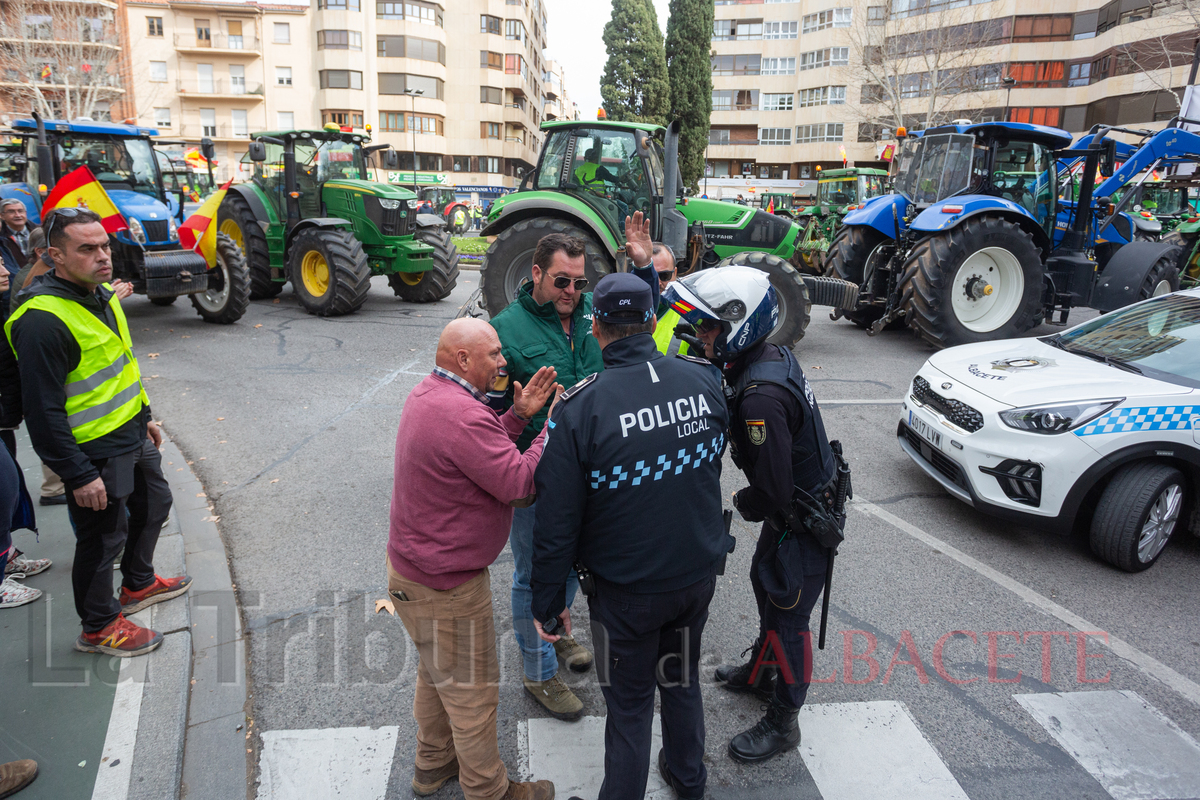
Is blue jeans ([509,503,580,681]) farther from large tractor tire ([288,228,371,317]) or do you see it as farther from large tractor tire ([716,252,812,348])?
large tractor tire ([288,228,371,317])

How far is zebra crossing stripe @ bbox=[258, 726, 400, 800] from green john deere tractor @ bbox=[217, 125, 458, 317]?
847 centimetres

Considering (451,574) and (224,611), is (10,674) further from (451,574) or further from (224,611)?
(451,574)

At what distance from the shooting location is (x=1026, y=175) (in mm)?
9516

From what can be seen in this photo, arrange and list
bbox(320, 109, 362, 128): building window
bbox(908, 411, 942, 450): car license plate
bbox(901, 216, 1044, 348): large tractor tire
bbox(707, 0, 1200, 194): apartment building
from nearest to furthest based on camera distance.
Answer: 1. bbox(908, 411, 942, 450): car license plate
2. bbox(901, 216, 1044, 348): large tractor tire
3. bbox(707, 0, 1200, 194): apartment building
4. bbox(320, 109, 362, 128): building window

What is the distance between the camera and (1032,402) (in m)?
4.23

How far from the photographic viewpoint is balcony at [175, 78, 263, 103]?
48125mm

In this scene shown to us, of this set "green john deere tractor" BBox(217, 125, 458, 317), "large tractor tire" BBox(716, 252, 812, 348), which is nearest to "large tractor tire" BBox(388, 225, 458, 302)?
"green john deere tractor" BBox(217, 125, 458, 317)

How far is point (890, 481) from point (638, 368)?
154 inches

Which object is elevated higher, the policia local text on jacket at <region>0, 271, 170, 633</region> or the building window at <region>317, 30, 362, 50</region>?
the building window at <region>317, 30, 362, 50</region>

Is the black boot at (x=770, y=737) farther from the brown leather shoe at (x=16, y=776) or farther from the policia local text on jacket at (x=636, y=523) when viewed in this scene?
the brown leather shoe at (x=16, y=776)

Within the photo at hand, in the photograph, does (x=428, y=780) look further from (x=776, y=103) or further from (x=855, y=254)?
(x=776, y=103)

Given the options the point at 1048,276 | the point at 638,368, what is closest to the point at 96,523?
the point at 638,368

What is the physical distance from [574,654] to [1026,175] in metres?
9.53

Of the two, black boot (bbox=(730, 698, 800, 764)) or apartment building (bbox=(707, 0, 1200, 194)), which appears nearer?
black boot (bbox=(730, 698, 800, 764))
